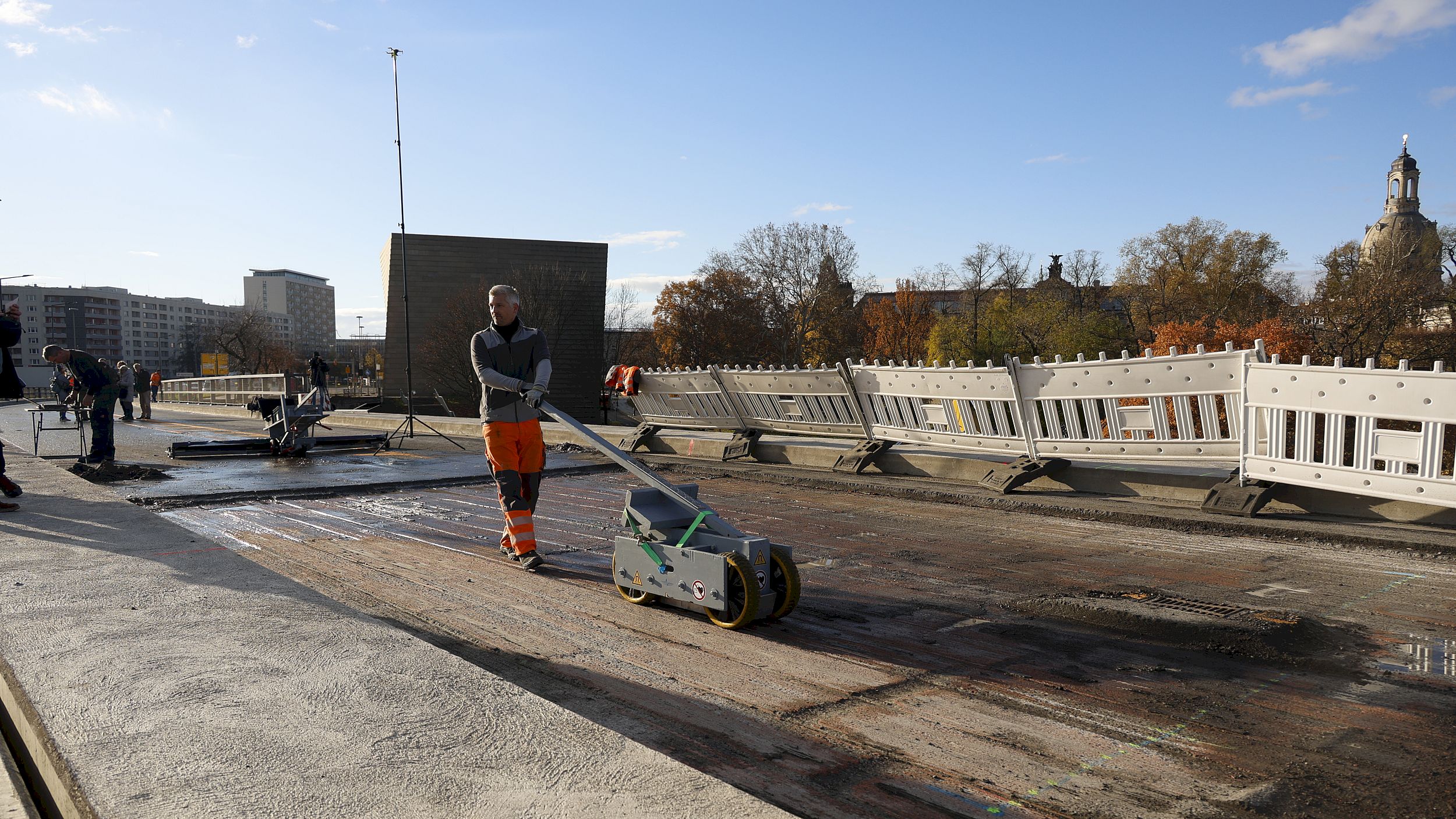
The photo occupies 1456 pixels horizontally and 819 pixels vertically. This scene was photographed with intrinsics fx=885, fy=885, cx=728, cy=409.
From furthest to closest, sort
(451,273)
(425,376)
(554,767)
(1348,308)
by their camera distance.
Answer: (451,273) → (425,376) → (1348,308) → (554,767)

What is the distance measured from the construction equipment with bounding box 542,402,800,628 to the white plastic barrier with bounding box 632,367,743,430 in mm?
9176

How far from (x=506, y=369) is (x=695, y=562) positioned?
8.56 feet

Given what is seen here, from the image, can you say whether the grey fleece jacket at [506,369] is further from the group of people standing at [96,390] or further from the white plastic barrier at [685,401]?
the group of people standing at [96,390]

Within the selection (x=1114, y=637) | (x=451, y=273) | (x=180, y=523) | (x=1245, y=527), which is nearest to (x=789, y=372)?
(x=1245, y=527)

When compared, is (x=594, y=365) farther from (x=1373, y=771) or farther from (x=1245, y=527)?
(x=1373, y=771)

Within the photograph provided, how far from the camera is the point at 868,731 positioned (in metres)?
3.58

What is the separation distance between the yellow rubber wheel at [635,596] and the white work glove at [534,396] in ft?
4.35

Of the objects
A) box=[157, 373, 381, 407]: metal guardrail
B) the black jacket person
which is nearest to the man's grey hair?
the black jacket person

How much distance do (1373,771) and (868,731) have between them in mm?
1810

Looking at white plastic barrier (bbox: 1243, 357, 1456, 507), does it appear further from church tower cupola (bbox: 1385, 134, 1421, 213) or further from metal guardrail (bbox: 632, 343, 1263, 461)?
church tower cupola (bbox: 1385, 134, 1421, 213)

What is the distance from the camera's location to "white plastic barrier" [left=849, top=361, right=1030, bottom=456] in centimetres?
1116

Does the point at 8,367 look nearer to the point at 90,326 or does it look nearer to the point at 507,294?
the point at 507,294

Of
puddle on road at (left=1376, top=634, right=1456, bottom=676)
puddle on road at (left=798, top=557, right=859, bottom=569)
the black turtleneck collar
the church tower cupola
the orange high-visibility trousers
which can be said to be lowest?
puddle on road at (left=798, top=557, right=859, bottom=569)

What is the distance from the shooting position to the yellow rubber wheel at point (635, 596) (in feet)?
18.6
